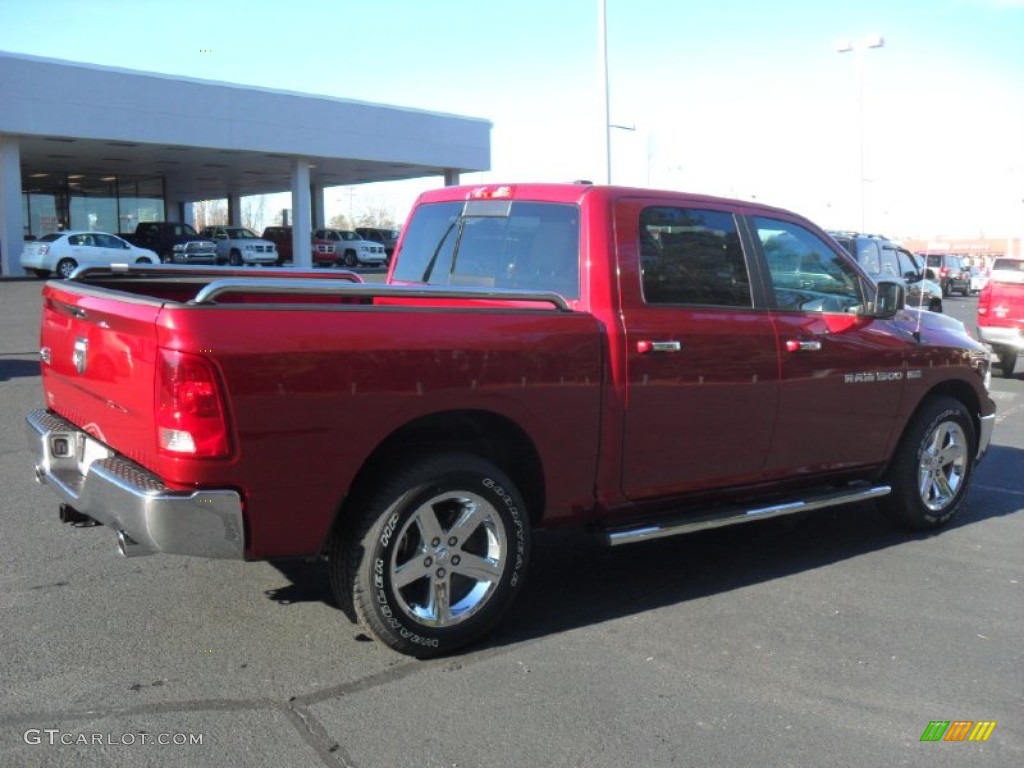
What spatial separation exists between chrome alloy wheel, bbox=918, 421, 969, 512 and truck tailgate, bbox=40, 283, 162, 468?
15.0 ft

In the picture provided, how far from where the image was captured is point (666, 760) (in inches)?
131

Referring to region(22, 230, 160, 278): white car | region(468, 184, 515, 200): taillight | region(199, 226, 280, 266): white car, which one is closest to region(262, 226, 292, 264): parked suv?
region(199, 226, 280, 266): white car

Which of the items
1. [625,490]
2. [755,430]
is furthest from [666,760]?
[755,430]

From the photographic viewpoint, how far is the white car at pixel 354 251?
41.1 metres

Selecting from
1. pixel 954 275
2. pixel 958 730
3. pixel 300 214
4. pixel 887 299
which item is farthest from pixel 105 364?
pixel 954 275

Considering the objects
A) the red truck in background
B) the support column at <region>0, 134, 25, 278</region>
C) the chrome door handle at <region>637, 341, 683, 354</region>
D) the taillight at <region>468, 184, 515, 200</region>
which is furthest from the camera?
the support column at <region>0, 134, 25, 278</region>

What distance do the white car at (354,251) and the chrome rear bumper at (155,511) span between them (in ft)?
124

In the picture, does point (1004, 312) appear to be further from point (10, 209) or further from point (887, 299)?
point (10, 209)

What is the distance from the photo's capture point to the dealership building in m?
31.5

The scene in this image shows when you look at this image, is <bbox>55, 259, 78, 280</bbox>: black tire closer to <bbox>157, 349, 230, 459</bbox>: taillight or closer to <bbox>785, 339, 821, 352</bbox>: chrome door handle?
<bbox>785, 339, 821, 352</bbox>: chrome door handle

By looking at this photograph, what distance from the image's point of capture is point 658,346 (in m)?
4.56

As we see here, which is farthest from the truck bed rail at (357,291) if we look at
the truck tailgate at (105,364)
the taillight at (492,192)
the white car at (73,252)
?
the white car at (73,252)

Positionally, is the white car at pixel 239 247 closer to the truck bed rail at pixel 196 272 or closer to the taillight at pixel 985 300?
the taillight at pixel 985 300

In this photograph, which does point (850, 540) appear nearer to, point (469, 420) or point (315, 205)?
point (469, 420)
